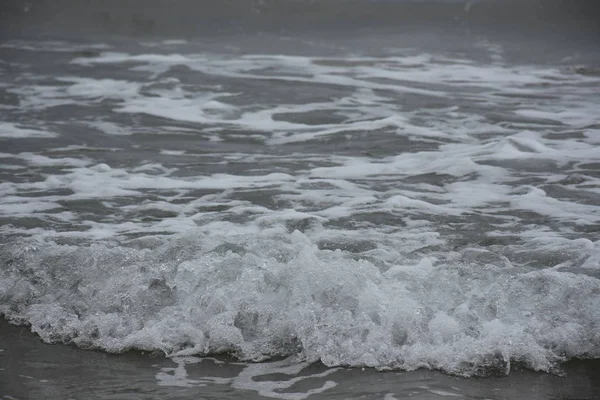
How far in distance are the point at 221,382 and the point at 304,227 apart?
1399 mm

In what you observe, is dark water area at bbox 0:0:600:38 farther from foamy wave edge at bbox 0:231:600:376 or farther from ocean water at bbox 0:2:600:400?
foamy wave edge at bbox 0:231:600:376

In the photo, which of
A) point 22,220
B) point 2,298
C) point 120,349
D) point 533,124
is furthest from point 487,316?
point 533,124

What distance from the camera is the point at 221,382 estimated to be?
2451 millimetres

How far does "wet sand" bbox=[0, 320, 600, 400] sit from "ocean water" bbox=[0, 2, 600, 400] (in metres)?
0.01

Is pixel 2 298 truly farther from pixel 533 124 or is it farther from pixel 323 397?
pixel 533 124

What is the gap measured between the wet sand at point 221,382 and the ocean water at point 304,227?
0.01 metres

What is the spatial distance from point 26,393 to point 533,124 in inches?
187

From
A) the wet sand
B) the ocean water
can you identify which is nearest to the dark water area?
the ocean water

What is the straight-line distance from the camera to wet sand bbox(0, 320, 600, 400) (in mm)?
2344

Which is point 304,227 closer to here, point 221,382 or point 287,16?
point 221,382

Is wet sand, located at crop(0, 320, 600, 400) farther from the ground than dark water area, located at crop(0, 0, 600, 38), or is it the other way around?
dark water area, located at crop(0, 0, 600, 38)

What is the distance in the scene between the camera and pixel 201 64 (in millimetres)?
9125

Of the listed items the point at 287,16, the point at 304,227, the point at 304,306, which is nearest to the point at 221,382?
the point at 304,306

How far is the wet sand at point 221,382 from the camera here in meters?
2.34
